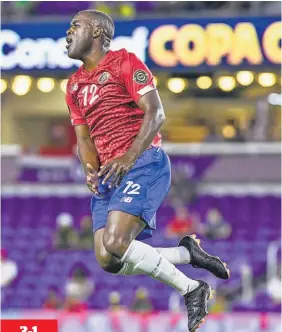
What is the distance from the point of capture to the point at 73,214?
2080cm

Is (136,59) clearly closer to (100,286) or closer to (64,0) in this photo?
(100,286)

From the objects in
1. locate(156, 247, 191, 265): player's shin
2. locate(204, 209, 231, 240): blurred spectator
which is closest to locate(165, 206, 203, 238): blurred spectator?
locate(204, 209, 231, 240): blurred spectator

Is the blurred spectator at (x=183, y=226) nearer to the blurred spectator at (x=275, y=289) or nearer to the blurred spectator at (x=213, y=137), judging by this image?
the blurred spectator at (x=213, y=137)

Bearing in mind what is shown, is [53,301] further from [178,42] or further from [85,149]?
[85,149]

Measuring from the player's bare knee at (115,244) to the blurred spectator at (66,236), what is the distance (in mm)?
12193

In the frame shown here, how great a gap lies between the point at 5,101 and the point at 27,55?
4.12 m

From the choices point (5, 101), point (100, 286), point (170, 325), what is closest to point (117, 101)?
point (170, 325)

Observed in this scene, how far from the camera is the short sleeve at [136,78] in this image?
22.9 feet

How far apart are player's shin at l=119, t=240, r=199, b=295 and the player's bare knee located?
6 centimetres

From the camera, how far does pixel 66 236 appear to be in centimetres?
1930

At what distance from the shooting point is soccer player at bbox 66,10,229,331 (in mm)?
6938

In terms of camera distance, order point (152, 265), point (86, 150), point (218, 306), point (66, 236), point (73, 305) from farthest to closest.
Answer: point (66, 236), point (73, 305), point (218, 306), point (86, 150), point (152, 265)

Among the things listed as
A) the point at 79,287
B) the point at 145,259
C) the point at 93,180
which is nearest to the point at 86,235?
the point at 79,287

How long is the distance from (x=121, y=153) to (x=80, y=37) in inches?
31.5
